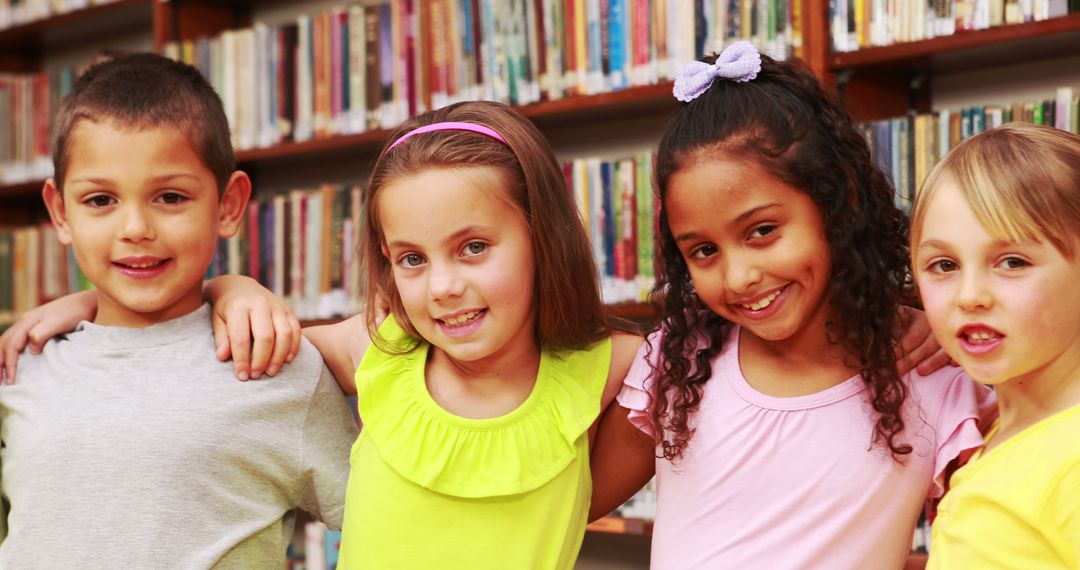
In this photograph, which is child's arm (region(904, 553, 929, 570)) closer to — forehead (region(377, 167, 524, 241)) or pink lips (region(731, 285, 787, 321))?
pink lips (region(731, 285, 787, 321))

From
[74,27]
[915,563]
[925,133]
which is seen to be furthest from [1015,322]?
[74,27]

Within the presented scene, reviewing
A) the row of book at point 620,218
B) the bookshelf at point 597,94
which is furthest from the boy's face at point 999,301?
the row of book at point 620,218

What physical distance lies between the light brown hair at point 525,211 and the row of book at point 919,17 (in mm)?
857

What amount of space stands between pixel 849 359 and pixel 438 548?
544mm

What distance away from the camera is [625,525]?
2320 millimetres

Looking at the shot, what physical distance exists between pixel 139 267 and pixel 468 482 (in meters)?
0.54

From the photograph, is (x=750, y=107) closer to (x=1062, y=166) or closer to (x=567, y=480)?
(x=1062, y=166)

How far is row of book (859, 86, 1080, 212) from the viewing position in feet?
6.19

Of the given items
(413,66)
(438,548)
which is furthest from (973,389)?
(413,66)

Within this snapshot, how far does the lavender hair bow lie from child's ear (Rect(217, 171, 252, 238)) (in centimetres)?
65

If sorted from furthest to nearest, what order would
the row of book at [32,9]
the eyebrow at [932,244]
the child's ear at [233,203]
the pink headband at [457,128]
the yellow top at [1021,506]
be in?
the row of book at [32,9], the child's ear at [233,203], the pink headband at [457,128], the eyebrow at [932,244], the yellow top at [1021,506]

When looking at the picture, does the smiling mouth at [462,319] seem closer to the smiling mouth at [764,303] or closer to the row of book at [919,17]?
the smiling mouth at [764,303]

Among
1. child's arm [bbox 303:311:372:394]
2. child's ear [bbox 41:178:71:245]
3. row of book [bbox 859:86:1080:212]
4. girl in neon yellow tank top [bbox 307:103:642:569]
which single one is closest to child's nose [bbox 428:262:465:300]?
girl in neon yellow tank top [bbox 307:103:642:569]

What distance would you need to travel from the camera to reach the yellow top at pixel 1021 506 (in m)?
1.01
